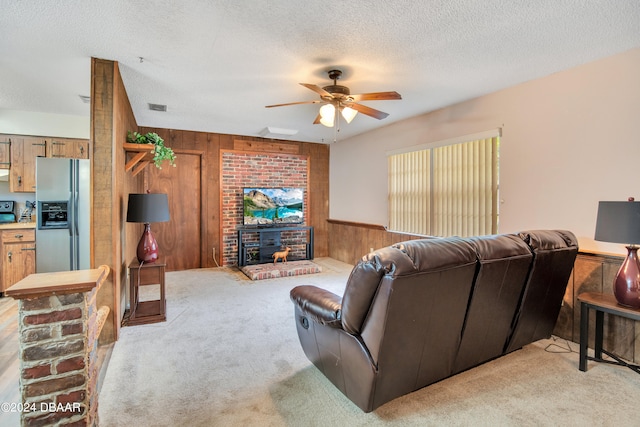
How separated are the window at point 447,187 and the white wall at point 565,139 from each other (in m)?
0.14

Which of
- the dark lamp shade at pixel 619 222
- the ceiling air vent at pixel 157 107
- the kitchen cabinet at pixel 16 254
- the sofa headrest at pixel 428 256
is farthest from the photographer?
the ceiling air vent at pixel 157 107

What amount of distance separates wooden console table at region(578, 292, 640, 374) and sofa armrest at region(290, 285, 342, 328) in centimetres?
180

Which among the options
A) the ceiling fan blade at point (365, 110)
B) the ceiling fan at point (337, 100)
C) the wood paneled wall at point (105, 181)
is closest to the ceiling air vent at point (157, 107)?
the wood paneled wall at point (105, 181)

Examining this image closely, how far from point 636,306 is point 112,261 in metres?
3.96

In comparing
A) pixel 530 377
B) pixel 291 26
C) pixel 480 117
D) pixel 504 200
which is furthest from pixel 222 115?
pixel 530 377

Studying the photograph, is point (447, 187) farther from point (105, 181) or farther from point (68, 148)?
point (68, 148)

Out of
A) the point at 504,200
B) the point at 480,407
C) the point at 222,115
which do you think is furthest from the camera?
the point at 222,115

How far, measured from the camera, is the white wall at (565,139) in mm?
2549

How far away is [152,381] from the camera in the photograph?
211cm

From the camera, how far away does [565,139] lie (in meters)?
2.92

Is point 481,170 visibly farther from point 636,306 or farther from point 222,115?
point 222,115

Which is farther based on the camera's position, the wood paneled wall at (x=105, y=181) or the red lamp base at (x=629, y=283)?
the wood paneled wall at (x=105, y=181)

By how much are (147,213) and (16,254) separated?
2.26 metres

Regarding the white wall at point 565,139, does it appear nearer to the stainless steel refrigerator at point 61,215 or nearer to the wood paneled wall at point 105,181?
the wood paneled wall at point 105,181
